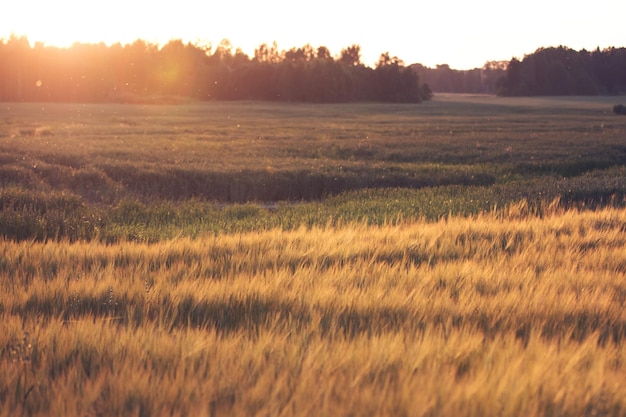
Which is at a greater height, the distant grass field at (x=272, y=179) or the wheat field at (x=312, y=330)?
the wheat field at (x=312, y=330)

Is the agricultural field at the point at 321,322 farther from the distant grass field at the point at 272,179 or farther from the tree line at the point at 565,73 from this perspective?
the tree line at the point at 565,73

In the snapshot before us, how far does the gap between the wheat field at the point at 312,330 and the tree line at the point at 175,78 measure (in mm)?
97739

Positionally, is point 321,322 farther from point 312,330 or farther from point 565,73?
point 565,73

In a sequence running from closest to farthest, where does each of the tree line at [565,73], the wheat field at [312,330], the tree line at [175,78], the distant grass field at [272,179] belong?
the wheat field at [312,330]
the distant grass field at [272,179]
the tree line at [175,78]
the tree line at [565,73]

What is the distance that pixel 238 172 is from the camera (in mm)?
20609

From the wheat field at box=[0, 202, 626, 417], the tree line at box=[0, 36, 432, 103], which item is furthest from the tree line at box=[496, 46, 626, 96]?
the wheat field at box=[0, 202, 626, 417]

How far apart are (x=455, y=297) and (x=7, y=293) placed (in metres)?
3.05

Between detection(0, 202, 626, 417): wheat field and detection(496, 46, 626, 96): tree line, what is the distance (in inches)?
5433

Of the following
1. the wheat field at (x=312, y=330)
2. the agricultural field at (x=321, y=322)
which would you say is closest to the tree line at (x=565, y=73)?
the agricultural field at (x=321, y=322)

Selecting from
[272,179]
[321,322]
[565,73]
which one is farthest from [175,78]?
[321,322]

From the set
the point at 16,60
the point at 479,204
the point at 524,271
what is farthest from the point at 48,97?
the point at 524,271

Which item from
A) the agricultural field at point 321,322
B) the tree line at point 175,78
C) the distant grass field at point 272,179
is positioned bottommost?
the distant grass field at point 272,179

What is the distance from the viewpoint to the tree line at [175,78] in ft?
357

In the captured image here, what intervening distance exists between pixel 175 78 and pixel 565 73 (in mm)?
77106
